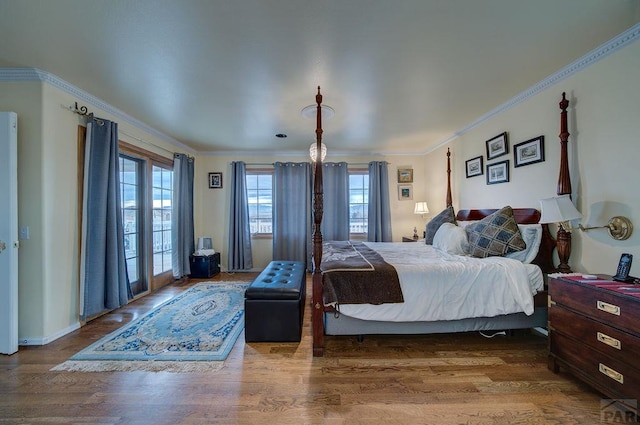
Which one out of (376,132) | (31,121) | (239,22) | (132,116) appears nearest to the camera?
(239,22)

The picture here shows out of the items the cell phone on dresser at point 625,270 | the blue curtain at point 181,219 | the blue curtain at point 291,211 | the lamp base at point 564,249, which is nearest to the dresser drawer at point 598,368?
the cell phone on dresser at point 625,270

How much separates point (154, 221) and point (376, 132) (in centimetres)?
375

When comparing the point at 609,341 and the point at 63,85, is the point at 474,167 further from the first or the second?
the point at 63,85

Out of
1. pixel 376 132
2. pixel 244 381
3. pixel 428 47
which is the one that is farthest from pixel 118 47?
pixel 376 132

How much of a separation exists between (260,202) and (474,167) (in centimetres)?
381

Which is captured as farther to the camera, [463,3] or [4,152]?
Answer: [4,152]

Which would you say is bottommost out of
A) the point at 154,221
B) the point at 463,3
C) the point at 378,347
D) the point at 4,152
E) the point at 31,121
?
the point at 378,347

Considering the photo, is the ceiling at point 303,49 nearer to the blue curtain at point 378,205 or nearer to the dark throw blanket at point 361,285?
the dark throw blanket at point 361,285

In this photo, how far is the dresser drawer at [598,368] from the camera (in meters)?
1.41

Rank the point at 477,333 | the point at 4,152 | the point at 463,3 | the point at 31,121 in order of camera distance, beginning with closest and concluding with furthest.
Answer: the point at 463,3 < the point at 4,152 < the point at 31,121 < the point at 477,333

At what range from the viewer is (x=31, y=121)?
89.8 inches

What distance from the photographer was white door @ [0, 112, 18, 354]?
212cm

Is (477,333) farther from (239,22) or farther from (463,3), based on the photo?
(239,22)

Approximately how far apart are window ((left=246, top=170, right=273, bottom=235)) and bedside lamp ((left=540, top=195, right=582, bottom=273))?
4.20 meters
